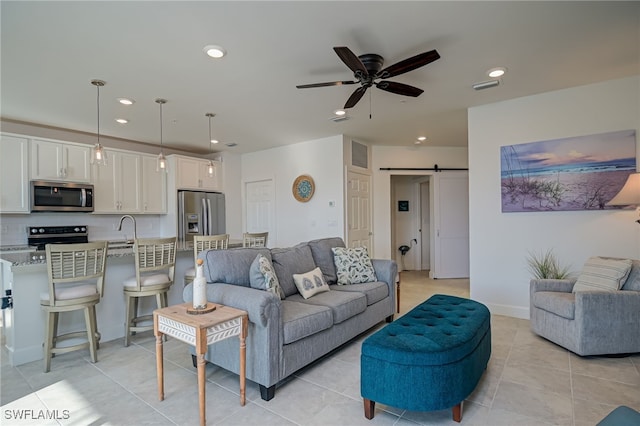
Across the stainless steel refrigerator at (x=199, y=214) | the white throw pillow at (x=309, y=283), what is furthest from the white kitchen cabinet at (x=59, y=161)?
the white throw pillow at (x=309, y=283)

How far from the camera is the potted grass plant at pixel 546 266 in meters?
3.66

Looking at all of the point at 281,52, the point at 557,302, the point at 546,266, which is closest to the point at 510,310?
the point at 546,266

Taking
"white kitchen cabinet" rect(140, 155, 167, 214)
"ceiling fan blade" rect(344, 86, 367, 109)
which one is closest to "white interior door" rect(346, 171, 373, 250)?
"ceiling fan blade" rect(344, 86, 367, 109)

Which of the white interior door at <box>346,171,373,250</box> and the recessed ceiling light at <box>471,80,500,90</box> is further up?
the recessed ceiling light at <box>471,80,500,90</box>

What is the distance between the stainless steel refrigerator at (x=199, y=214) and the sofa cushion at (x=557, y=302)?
5.14 meters

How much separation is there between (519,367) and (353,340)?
4.71 feet

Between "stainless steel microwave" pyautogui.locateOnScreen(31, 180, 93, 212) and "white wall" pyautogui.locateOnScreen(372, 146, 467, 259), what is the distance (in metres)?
4.77

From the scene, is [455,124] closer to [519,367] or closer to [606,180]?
[606,180]

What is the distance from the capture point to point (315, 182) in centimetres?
566

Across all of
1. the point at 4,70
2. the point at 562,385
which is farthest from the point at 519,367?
the point at 4,70

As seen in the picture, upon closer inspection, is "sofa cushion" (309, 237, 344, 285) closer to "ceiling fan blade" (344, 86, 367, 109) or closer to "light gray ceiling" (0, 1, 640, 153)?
"ceiling fan blade" (344, 86, 367, 109)

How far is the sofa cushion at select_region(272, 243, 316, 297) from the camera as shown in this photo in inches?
123

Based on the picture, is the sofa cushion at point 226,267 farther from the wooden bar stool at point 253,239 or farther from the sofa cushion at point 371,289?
the wooden bar stool at point 253,239

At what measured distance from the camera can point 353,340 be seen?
10.7ft
